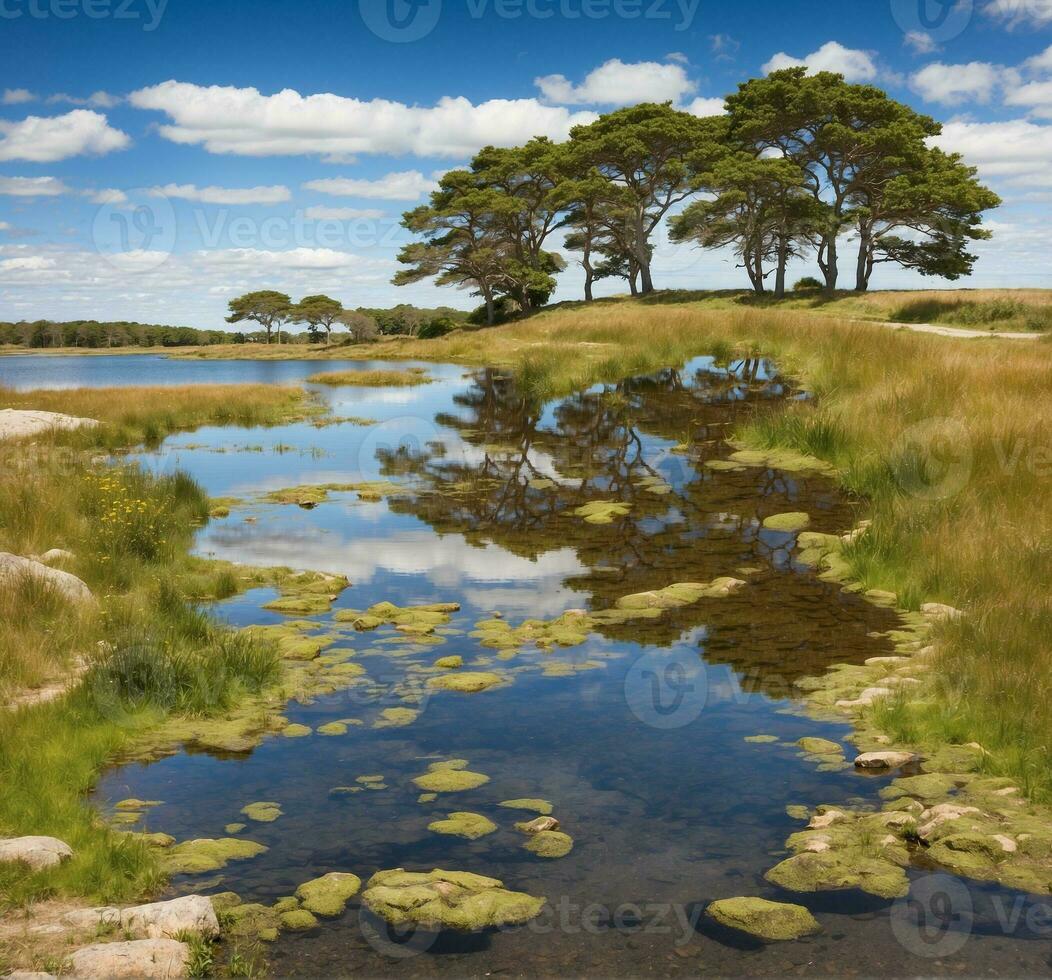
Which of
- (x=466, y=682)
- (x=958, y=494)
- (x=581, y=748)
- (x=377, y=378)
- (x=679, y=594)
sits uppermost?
(x=377, y=378)

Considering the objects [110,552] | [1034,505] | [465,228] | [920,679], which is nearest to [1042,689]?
[920,679]

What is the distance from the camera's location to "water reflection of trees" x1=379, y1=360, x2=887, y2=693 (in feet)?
30.0

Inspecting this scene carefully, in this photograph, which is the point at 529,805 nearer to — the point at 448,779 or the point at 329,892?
the point at 448,779

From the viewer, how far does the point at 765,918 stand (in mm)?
4531

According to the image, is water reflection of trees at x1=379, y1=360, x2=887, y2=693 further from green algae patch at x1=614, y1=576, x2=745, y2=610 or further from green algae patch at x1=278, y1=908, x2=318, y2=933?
green algae patch at x1=278, y1=908, x2=318, y2=933

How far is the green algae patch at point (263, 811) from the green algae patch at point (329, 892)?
0.79 meters

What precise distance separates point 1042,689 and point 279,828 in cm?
506

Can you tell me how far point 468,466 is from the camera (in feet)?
59.1

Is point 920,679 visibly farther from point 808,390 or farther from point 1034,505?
point 808,390

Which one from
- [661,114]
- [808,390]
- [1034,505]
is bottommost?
[1034,505]

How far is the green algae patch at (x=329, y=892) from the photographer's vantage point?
4645 millimetres

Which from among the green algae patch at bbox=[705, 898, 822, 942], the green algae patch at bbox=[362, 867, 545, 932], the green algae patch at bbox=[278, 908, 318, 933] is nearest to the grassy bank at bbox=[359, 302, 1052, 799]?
the green algae patch at bbox=[705, 898, 822, 942]

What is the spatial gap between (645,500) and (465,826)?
9316mm

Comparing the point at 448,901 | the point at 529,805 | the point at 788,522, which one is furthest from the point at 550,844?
the point at 788,522
